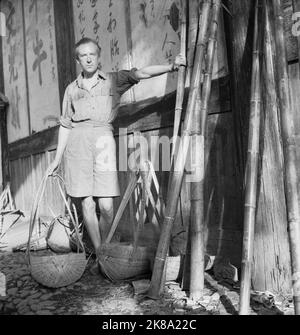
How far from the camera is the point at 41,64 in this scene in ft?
17.9

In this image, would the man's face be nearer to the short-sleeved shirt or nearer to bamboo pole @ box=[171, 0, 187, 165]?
the short-sleeved shirt

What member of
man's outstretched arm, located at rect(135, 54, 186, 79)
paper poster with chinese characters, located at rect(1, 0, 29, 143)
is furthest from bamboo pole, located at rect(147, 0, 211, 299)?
paper poster with chinese characters, located at rect(1, 0, 29, 143)

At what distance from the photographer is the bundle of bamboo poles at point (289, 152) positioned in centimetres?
194

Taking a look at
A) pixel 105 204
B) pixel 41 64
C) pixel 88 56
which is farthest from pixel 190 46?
pixel 41 64

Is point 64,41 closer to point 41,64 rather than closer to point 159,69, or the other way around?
point 41,64

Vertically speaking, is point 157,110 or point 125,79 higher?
point 125,79

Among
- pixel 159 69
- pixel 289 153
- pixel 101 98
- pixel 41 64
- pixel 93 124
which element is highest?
pixel 41 64

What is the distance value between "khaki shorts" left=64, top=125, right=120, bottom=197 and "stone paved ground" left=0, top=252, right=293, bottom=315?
0.76 metres

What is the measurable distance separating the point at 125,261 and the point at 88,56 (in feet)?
5.70

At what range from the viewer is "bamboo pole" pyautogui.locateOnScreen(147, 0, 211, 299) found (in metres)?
2.40

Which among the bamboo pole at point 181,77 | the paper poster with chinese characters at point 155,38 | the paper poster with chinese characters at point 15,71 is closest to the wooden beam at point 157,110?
the paper poster with chinese characters at point 155,38

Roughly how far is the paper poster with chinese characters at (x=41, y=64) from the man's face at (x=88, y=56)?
6.89 feet

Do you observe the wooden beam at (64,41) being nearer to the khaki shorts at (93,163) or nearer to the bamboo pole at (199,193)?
the khaki shorts at (93,163)

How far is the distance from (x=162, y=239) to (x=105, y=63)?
235 centimetres
